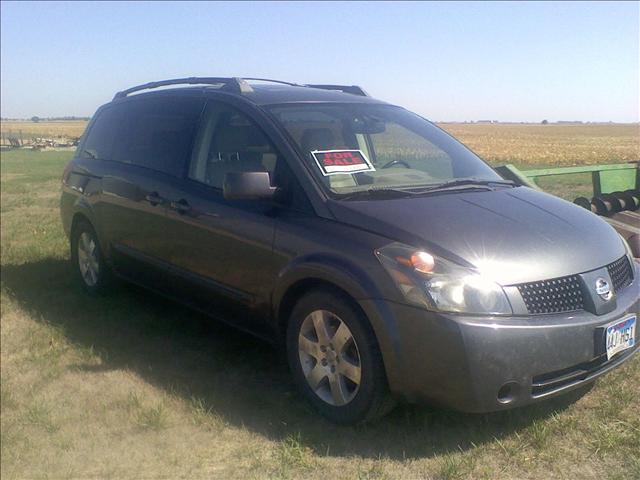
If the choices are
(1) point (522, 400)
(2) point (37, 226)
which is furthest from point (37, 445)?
(2) point (37, 226)

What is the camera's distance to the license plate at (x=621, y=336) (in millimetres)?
3164

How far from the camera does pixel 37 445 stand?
139 inches

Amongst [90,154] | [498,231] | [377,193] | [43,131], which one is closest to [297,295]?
[377,193]

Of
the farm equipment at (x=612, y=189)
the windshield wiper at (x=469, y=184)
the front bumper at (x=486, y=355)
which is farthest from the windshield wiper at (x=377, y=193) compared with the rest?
the farm equipment at (x=612, y=189)

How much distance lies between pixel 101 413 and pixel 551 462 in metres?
2.42

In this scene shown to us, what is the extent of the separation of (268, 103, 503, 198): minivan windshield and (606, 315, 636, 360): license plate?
1.28 metres

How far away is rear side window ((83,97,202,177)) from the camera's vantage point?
469 cm

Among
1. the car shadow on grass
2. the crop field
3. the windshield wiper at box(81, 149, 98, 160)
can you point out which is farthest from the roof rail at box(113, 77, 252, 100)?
the crop field

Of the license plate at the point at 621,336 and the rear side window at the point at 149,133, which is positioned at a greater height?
the rear side window at the point at 149,133

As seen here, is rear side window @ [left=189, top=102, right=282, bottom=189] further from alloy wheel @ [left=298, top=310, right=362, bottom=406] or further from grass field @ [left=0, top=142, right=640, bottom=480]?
grass field @ [left=0, top=142, right=640, bottom=480]

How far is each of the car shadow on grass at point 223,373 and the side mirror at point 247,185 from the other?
118 cm

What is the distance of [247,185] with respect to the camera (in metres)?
3.63

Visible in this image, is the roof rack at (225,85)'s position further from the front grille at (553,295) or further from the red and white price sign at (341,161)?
the front grille at (553,295)

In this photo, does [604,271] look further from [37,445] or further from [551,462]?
[37,445]
